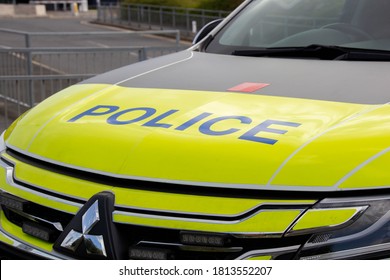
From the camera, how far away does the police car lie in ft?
9.09

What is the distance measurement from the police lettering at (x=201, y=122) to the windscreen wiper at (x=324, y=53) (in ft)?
3.09

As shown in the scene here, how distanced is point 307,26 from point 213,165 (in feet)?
5.87

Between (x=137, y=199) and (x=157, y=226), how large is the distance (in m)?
0.13

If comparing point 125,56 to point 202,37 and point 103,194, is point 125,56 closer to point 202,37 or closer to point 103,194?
point 202,37

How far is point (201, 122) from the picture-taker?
10.5 ft

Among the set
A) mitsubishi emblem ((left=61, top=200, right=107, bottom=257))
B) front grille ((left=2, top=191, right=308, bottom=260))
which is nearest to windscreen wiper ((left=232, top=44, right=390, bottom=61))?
front grille ((left=2, top=191, right=308, bottom=260))

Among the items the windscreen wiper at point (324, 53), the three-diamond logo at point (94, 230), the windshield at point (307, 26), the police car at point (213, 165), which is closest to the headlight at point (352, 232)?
the police car at point (213, 165)

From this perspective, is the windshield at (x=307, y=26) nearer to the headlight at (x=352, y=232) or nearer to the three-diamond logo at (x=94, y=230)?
the headlight at (x=352, y=232)

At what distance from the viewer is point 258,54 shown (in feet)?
13.9

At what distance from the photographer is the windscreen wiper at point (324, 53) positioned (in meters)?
3.88

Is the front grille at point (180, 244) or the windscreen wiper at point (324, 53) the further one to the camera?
the windscreen wiper at point (324, 53)

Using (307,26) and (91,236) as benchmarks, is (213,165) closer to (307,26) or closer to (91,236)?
(91,236)

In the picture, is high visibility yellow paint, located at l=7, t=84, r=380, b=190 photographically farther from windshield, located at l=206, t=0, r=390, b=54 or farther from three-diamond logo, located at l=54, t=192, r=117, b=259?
windshield, located at l=206, t=0, r=390, b=54

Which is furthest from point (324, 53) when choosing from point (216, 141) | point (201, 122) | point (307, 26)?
point (216, 141)
